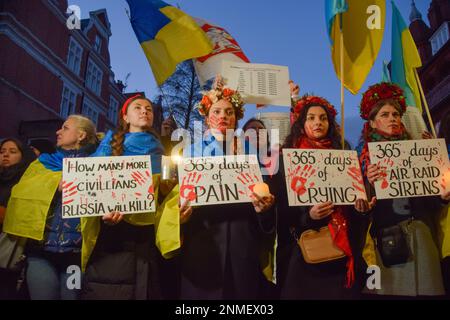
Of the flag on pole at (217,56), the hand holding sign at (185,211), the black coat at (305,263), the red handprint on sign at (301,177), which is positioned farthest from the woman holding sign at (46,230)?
the flag on pole at (217,56)


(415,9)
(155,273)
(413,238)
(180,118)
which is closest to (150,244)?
(155,273)

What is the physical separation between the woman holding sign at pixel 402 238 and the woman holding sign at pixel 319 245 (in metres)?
0.17

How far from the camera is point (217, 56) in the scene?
4.89 metres

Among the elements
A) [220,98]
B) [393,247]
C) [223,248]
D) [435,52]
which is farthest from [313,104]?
[435,52]

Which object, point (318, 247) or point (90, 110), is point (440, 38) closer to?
point (90, 110)

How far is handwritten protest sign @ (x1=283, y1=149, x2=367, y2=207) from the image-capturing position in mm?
2830

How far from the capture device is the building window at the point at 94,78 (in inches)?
848

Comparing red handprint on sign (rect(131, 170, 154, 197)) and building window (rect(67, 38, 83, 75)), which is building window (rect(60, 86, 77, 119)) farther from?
red handprint on sign (rect(131, 170, 154, 197))

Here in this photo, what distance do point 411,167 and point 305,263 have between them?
3.78 feet

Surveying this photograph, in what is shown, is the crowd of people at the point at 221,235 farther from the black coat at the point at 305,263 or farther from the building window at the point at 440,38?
the building window at the point at 440,38

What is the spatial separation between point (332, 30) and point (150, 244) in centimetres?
321

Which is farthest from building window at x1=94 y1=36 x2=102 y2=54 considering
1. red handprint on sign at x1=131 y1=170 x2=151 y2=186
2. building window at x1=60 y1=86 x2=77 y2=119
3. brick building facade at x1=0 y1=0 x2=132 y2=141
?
A: red handprint on sign at x1=131 y1=170 x2=151 y2=186

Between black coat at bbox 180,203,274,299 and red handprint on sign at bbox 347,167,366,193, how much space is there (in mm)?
695

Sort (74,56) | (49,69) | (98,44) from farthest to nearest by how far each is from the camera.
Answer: (98,44)
(74,56)
(49,69)
